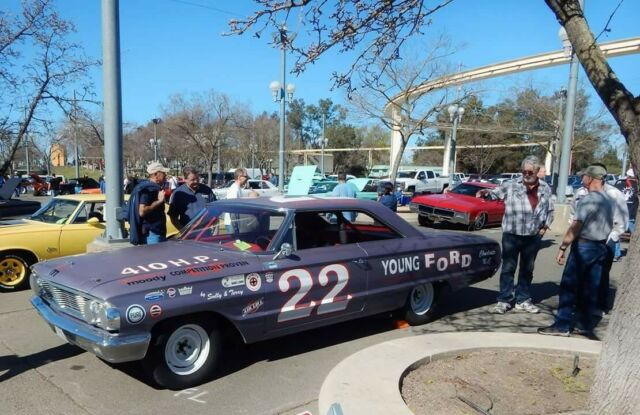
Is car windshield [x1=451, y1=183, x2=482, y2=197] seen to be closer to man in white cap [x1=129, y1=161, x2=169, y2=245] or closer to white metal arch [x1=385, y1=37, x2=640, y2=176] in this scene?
white metal arch [x1=385, y1=37, x2=640, y2=176]

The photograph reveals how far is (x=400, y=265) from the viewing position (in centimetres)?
530

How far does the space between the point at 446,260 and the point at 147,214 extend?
391cm

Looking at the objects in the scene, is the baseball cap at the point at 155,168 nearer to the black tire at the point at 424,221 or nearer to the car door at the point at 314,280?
the car door at the point at 314,280

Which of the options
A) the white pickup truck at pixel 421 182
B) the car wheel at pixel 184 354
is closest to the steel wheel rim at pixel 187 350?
the car wheel at pixel 184 354

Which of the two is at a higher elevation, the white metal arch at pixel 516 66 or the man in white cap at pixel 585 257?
the white metal arch at pixel 516 66

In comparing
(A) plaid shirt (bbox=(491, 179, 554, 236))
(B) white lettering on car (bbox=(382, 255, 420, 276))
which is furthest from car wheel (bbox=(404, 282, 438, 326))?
(A) plaid shirt (bbox=(491, 179, 554, 236))

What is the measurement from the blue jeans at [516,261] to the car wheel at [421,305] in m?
1.10

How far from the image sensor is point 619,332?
2885 mm

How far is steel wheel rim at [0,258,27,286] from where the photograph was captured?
23.2 ft

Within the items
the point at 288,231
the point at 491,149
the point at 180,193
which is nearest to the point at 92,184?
the point at 180,193

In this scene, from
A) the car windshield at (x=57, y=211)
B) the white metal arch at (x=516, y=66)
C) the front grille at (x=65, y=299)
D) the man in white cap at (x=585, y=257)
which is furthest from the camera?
the white metal arch at (x=516, y=66)

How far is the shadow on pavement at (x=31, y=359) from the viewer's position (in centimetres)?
425

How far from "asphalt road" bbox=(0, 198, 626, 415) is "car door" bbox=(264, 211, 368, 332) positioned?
41 centimetres

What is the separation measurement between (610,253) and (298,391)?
425cm
